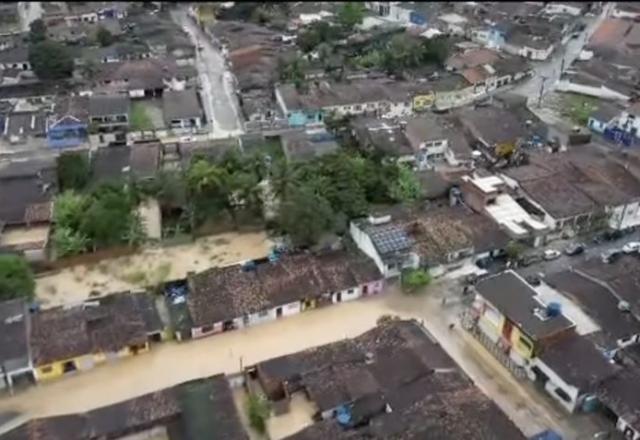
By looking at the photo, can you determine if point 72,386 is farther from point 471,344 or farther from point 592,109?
point 592,109

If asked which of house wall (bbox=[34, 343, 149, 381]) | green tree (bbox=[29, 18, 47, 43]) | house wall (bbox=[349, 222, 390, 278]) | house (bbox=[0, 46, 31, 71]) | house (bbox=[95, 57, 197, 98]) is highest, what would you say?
green tree (bbox=[29, 18, 47, 43])

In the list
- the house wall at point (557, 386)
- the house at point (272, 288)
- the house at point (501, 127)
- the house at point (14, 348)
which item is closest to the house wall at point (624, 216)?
the house at point (501, 127)

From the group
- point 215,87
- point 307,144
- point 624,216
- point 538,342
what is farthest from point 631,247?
point 215,87

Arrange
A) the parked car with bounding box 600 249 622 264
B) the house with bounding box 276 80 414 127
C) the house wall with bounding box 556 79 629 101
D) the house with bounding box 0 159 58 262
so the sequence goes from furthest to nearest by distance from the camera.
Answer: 1. the house wall with bounding box 556 79 629 101
2. the house with bounding box 276 80 414 127
3. the house with bounding box 0 159 58 262
4. the parked car with bounding box 600 249 622 264

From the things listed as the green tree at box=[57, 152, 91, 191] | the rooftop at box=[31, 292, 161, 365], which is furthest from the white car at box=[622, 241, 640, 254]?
the green tree at box=[57, 152, 91, 191]

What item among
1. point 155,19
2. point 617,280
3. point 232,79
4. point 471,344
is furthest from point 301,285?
point 155,19

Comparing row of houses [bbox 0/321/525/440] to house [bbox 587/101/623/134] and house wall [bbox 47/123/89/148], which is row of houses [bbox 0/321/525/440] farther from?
house [bbox 587/101/623/134]
